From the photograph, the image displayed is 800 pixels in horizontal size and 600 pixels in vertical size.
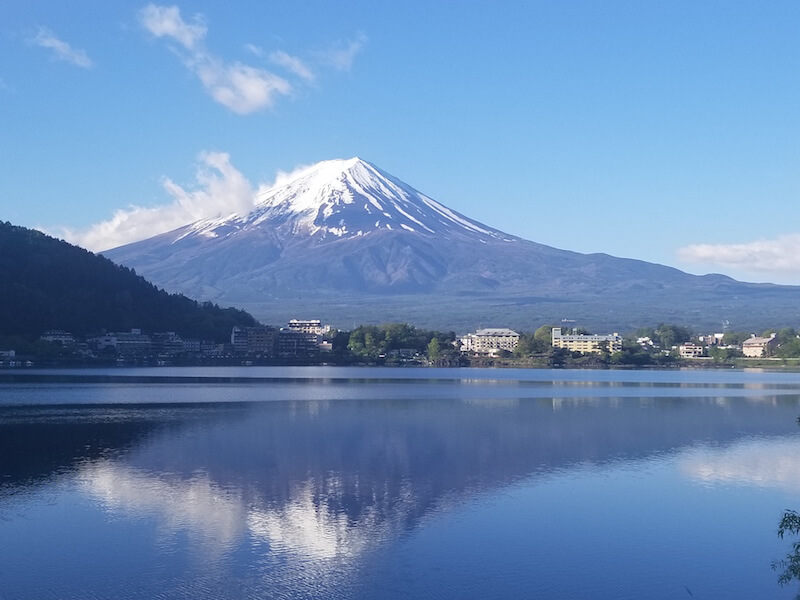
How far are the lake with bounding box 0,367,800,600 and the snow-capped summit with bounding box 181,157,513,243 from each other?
10151cm

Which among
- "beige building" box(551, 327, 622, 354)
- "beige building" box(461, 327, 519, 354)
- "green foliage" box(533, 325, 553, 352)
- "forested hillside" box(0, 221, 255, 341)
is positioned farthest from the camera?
"beige building" box(461, 327, 519, 354)

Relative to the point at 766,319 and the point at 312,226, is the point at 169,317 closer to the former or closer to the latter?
the point at 766,319

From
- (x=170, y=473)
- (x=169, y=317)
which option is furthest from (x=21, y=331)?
(x=170, y=473)

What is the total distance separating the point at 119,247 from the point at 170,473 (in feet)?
377

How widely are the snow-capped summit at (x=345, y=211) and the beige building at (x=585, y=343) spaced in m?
→ 65.6

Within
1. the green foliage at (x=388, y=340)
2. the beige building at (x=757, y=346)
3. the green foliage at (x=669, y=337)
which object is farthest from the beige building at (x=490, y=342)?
the beige building at (x=757, y=346)

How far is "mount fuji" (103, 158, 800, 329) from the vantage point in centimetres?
9025

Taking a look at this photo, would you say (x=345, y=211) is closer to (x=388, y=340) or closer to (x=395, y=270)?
(x=395, y=270)

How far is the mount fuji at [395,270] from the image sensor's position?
90250 millimetres

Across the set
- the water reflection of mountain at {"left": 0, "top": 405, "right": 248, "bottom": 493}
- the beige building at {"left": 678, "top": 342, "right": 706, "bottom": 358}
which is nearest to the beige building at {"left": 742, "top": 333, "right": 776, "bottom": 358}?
the beige building at {"left": 678, "top": 342, "right": 706, "bottom": 358}

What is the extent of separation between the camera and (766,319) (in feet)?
292

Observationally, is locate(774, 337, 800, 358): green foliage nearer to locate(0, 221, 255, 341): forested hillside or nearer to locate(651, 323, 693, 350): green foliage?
locate(651, 323, 693, 350): green foliage

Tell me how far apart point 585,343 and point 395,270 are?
196ft

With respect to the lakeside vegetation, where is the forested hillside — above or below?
above
